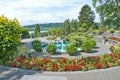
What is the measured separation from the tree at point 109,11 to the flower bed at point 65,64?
17.9 meters

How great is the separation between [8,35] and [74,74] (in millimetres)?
4679

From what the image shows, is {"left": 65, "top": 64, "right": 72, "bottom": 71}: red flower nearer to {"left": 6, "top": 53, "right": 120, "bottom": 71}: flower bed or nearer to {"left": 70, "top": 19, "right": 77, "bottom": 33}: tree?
{"left": 6, "top": 53, "right": 120, "bottom": 71}: flower bed

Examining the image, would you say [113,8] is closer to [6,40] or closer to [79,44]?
[79,44]

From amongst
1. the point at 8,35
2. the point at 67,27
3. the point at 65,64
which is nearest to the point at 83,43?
the point at 65,64

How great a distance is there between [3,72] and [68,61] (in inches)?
169

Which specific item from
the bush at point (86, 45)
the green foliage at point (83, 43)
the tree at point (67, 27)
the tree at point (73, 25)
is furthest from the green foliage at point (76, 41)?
the tree at point (73, 25)

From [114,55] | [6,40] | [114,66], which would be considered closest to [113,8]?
[114,55]

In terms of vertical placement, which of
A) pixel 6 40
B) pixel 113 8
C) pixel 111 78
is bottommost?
pixel 111 78

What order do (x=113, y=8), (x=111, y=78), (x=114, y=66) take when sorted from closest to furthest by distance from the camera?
1. (x=111, y=78)
2. (x=114, y=66)
3. (x=113, y=8)

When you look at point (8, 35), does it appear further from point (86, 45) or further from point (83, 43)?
point (83, 43)

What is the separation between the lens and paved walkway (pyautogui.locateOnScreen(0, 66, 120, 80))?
47.6ft

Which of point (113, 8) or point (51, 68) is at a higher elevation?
point (113, 8)

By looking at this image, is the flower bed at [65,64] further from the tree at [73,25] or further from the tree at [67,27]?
the tree at [73,25]

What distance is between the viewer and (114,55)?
19.3m
